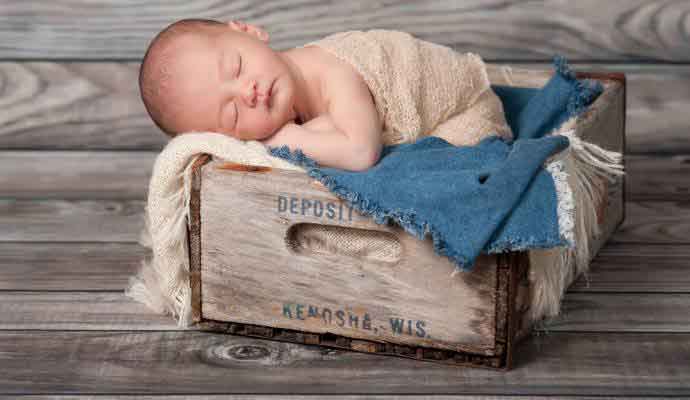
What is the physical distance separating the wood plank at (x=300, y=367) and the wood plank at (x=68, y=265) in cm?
20

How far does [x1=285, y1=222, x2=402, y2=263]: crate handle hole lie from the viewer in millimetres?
1435

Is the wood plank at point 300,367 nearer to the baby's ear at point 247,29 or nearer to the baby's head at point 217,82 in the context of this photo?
the baby's head at point 217,82

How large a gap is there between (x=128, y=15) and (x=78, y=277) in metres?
0.77

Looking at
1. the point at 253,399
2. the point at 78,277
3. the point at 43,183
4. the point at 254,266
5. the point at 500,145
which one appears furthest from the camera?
the point at 43,183

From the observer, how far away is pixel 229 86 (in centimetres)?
152

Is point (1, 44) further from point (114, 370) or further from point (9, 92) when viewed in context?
point (114, 370)

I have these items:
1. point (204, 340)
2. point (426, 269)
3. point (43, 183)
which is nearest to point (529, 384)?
point (426, 269)

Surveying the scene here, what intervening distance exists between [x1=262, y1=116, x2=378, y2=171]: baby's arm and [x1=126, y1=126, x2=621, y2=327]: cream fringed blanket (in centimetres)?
5

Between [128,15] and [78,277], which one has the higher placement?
[128,15]

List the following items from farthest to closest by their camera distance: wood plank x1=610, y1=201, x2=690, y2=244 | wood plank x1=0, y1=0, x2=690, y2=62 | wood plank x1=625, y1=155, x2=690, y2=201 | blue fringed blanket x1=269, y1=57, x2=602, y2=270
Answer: wood plank x1=0, y1=0, x2=690, y2=62 → wood plank x1=625, y1=155, x2=690, y2=201 → wood plank x1=610, y1=201, x2=690, y2=244 → blue fringed blanket x1=269, y1=57, x2=602, y2=270

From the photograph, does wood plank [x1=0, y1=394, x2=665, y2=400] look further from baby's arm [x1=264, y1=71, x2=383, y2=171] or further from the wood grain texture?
baby's arm [x1=264, y1=71, x2=383, y2=171]

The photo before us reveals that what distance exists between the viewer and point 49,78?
2340 millimetres

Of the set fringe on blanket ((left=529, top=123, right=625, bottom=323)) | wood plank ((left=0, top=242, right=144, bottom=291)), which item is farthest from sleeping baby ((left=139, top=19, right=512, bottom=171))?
wood plank ((left=0, top=242, right=144, bottom=291))

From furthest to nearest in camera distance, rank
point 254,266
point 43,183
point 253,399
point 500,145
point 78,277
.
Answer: point 43,183 → point 78,277 → point 500,145 → point 254,266 → point 253,399
